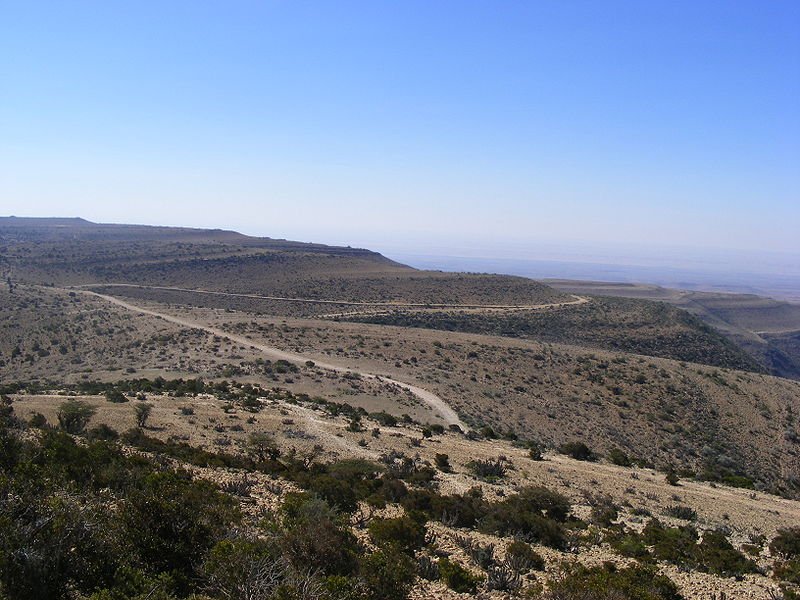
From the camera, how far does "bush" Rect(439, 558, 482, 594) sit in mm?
8703

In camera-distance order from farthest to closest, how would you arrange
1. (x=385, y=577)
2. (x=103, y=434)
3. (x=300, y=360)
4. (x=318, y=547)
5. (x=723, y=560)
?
(x=300, y=360), (x=103, y=434), (x=723, y=560), (x=318, y=547), (x=385, y=577)

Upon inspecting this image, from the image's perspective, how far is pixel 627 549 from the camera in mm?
11391

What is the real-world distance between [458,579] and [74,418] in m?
13.8

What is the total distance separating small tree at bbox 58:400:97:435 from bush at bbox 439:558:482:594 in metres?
12.6

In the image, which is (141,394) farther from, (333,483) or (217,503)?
(217,503)

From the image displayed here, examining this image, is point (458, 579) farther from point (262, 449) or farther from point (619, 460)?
point (619, 460)

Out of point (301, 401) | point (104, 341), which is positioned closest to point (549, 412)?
point (301, 401)

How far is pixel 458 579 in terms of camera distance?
28.9ft

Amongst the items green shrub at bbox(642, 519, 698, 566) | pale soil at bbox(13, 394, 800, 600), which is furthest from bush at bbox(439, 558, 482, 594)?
green shrub at bbox(642, 519, 698, 566)

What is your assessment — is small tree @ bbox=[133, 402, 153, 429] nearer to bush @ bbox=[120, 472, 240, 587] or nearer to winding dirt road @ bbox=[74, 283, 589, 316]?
bush @ bbox=[120, 472, 240, 587]

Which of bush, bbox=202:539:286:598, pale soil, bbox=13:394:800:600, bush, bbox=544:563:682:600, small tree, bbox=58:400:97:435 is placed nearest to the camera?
bush, bbox=202:539:286:598

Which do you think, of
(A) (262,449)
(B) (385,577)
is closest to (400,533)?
(B) (385,577)

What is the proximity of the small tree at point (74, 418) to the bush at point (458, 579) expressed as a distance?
12.6m

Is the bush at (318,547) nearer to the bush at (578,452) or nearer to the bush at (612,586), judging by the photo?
the bush at (612,586)
